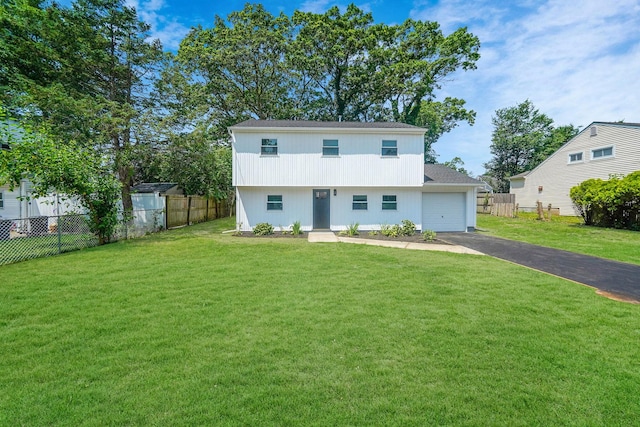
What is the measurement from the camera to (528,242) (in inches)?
483

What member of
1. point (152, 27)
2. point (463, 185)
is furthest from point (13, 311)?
point (152, 27)

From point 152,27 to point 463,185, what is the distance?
64.3 ft

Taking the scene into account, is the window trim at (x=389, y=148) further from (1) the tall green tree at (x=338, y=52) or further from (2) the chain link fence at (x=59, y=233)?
(1) the tall green tree at (x=338, y=52)

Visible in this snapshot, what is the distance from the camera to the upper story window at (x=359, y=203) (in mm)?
15305

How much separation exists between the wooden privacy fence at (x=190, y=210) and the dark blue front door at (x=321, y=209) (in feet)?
27.9

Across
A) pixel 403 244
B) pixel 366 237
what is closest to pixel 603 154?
pixel 403 244

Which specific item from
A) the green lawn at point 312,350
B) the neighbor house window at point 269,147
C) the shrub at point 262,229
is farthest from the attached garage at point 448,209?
the green lawn at point 312,350

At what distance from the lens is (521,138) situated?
127 ft

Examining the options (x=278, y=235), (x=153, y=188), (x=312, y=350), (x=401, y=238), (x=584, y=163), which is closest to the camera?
(x=312, y=350)

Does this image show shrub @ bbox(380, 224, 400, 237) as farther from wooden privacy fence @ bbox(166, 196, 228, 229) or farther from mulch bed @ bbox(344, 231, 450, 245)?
wooden privacy fence @ bbox(166, 196, 228, 229)

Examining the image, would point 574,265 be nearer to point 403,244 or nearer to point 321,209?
point 403,244

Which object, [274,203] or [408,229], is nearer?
[408,229]

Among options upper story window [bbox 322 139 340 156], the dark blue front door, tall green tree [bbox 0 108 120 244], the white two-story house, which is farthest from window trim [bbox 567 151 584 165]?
tall green tree [bbox 0 108 120 244]

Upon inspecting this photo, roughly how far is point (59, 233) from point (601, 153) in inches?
1203
